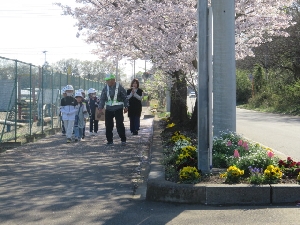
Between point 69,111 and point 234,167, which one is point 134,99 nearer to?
point 69,111

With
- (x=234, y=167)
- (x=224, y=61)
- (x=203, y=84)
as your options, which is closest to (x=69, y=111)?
(x=224, y=61)

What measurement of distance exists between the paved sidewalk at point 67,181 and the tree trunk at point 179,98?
3.68 m

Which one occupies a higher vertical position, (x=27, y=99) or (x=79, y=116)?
(x=27, y=99)

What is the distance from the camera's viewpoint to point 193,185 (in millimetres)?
6789

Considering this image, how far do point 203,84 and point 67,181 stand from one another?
101 inches

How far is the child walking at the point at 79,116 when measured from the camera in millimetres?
15367

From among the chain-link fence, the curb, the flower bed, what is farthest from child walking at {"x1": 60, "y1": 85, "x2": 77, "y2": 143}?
the curb

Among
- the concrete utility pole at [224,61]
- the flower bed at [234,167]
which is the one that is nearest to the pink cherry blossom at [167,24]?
the concrete utility pole at [224,61]

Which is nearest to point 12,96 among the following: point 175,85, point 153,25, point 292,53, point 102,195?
point 153,25

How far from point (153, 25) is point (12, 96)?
4.22m

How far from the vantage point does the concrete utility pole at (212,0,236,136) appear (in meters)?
9.64

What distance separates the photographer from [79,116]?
15.7 m

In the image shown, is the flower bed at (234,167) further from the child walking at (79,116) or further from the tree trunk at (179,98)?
the tree trunk at (179,98)

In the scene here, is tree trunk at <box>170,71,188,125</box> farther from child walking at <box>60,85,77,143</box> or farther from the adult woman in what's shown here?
child walking at <box>60,85,77,143</box>
